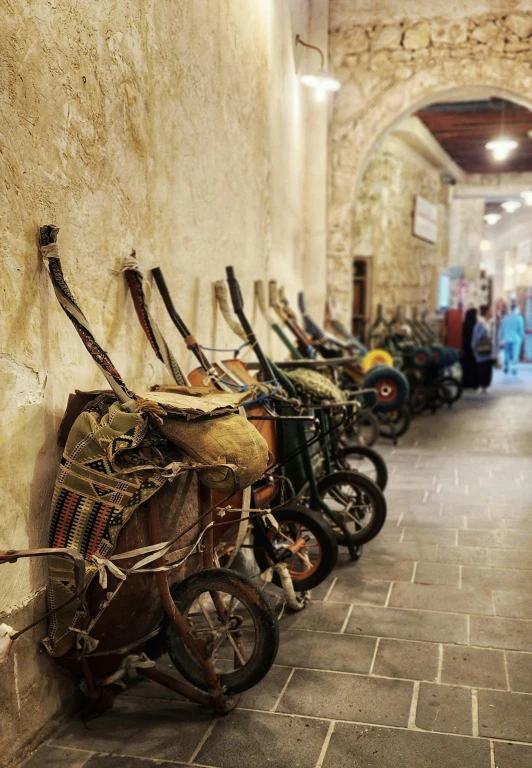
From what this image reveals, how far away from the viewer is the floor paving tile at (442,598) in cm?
350

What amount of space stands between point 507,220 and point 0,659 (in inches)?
931

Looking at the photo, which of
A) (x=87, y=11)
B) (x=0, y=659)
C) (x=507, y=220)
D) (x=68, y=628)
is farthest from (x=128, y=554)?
(x=507, y=220)

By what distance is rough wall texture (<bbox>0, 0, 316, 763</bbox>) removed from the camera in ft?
7.57

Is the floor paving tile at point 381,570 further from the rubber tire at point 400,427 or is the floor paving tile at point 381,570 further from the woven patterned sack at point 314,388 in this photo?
the rubber tire at point 400,427

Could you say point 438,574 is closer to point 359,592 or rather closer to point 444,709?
point 359,592

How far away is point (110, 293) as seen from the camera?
2.99 meters

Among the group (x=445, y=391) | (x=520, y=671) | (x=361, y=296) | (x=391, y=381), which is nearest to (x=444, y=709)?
(x=520, y=671)

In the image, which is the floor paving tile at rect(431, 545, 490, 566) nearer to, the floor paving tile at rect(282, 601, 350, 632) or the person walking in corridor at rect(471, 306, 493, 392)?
the floor paving tile at rect(282, 601, 350, 632)

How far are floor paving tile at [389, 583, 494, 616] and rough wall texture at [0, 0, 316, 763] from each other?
5.19 feet

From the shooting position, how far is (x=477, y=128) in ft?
41.1

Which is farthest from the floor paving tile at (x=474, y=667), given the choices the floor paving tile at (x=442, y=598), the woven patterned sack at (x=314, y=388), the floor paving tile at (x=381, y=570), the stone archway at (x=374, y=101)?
the stone archway at (x=374, y=101)

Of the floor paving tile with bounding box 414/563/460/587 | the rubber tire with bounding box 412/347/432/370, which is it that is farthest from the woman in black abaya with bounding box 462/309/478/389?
the floor paving tile with bounding box 414/563/460/587

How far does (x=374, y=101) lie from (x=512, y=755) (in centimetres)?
713

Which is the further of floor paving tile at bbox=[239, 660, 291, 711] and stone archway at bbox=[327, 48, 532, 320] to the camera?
stone archway at bbox=[327, 48, 532, 320]
